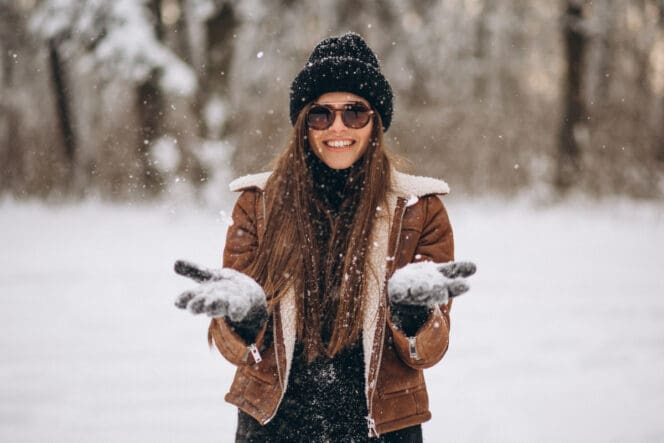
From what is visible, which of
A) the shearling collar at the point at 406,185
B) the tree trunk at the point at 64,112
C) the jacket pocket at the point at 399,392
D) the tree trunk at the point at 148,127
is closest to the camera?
the jacket pocket at the point at 399,392

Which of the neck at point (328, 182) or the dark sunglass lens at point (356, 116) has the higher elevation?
the dark sunglass lens at point (356, 116)

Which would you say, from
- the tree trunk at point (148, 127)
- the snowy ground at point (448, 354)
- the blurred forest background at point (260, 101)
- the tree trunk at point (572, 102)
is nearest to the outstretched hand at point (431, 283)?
the snowy ground at point (448, 354)

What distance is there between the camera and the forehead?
184 centimetres

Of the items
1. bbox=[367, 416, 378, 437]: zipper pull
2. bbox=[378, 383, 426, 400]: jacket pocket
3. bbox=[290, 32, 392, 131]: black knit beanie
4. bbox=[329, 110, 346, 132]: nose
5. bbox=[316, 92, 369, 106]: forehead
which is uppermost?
bbox=[290, 32, 392, 131]: black knit beanie

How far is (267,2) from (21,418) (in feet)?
30.0

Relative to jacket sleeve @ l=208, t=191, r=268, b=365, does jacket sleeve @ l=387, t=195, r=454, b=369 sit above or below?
below

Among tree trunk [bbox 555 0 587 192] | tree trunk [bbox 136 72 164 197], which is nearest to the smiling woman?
tree trunk [bbox 136 72 164 197]

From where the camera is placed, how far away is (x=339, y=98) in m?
1.85

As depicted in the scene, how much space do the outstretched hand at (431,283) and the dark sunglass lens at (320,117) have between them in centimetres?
58

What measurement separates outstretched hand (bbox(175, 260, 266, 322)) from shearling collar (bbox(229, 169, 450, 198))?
1.26 feet

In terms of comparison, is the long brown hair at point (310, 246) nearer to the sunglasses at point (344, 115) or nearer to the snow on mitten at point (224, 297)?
the sunglasses at point (344, 115)

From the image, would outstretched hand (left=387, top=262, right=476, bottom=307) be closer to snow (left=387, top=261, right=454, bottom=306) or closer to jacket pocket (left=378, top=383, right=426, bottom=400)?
snow (left=387, top=261, right=454, bottom=306)

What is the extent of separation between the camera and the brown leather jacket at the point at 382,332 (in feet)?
5.24

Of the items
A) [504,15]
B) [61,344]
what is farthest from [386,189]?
[504,15]
